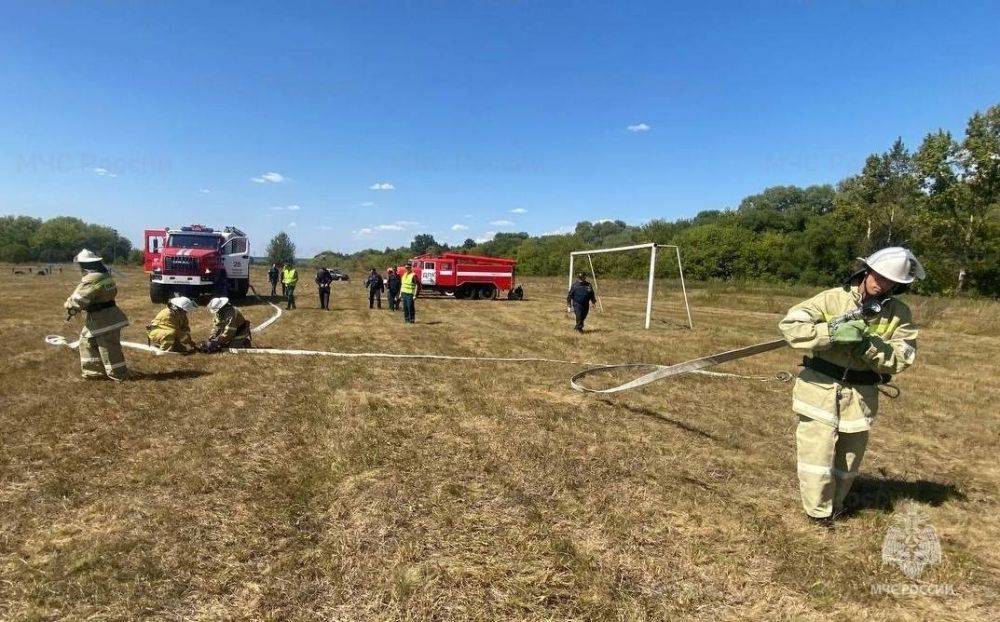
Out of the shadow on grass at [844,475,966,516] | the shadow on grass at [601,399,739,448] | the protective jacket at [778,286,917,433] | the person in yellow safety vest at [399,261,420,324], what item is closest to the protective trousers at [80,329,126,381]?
the shadow on grass at [601,399,739,448]

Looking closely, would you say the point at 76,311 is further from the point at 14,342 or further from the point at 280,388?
the point at 14,342

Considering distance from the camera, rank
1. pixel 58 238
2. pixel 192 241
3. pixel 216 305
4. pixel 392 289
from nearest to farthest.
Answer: pixel 216 305 → pixel 192 241 → pixel 392 289 → pixel 58 238

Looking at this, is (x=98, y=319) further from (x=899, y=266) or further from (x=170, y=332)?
(x=899, y=266)

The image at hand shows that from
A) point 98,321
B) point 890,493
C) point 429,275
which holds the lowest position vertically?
point 890,493

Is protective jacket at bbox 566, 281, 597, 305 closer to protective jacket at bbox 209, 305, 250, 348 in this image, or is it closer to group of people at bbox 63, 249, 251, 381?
protective jacket at bbox 209, 305, 250, 348

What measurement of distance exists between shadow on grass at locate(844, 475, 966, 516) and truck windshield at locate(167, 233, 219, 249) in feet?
63.4

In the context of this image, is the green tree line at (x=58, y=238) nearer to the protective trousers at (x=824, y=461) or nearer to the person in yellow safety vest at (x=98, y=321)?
the person in yellow safety vest at (x=98, y=321)

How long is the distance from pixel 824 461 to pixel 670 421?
2.83 meters

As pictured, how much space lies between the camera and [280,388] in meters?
7.01

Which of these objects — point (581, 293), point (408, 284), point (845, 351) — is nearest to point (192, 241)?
point (408, 284)

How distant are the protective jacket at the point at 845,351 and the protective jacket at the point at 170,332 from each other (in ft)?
30.9

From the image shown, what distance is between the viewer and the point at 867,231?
45750 mm

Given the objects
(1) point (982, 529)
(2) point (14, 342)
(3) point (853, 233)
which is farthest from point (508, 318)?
(3) point (853, 233)

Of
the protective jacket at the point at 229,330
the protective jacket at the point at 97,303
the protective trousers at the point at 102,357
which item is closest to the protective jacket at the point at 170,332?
the protective jacket at the point at 229,330
